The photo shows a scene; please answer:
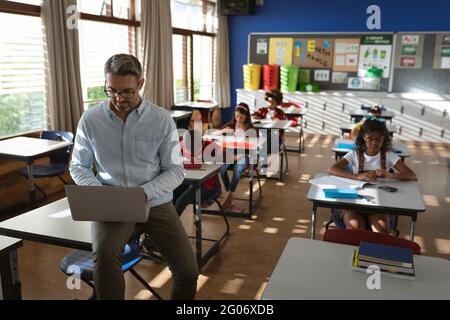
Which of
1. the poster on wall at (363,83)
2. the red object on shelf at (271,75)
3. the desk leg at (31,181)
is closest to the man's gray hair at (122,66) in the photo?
the desk leg at (31,181)

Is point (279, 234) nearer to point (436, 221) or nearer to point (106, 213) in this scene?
point (436, 221)

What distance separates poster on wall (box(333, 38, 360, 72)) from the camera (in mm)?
8359

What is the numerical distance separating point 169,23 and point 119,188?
557 cm

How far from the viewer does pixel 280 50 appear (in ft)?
28.9

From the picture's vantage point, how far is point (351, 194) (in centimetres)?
245

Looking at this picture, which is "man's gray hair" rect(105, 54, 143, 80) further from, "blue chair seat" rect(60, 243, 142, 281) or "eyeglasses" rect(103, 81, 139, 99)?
"blue chair seat" rect(60, 243, 142, 281)

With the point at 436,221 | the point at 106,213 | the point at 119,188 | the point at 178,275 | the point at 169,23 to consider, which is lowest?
the point at 436,221

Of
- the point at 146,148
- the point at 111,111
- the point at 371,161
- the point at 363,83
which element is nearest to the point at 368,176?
the point at 371,161

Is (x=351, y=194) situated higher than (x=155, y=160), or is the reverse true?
(x=155, y=160)

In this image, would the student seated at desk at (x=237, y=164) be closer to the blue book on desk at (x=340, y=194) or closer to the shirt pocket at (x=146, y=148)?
the blue book on desk at (x=340, y=194)
